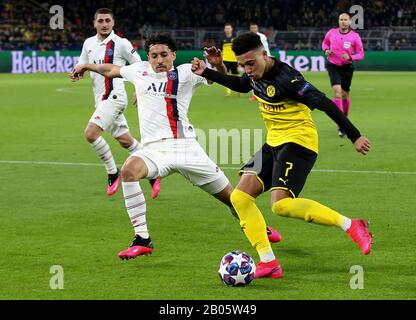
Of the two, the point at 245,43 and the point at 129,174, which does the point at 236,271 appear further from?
the point at 245,43

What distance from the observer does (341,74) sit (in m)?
19.0

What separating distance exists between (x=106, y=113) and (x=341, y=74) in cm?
735

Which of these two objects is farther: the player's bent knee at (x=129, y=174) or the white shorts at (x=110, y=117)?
the white shorts at (x=110, y=117)

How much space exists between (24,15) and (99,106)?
41715 millimetres

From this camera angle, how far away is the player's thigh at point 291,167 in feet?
25.5

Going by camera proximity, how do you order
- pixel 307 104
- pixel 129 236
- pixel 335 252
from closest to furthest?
pixel 307 104
pixel 335 252
pixel 129 236

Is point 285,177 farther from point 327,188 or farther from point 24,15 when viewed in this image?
point 24,15

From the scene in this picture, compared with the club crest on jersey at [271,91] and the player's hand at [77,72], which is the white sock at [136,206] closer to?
the club crest on jersey at [271,91]

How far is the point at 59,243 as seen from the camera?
9.01m

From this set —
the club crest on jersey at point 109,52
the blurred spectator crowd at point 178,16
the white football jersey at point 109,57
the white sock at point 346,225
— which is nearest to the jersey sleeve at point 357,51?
the white football jersey at point 109,57

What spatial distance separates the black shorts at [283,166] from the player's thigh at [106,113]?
511 centimetres

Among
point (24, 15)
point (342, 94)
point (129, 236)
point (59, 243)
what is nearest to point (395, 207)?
point (129, 236)

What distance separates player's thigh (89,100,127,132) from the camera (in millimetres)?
12891

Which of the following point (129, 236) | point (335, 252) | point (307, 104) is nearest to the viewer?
point (307, 104)
